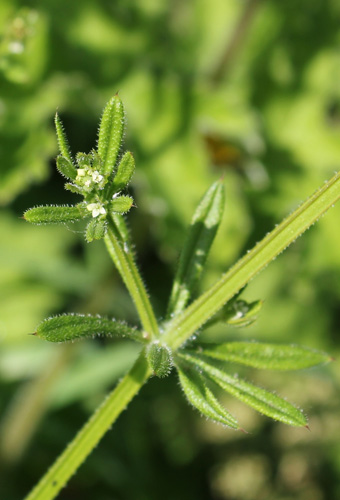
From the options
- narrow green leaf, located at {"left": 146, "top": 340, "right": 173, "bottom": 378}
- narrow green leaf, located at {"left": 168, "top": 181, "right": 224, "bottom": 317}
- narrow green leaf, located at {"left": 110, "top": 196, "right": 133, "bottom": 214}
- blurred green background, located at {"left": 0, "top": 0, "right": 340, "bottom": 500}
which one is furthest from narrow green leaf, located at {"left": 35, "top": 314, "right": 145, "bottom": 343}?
blurred green background, located at {"left": 0, "top": 0, "right": 340, "bottom": 500}

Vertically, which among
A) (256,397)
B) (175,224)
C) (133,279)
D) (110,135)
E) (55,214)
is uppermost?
(175,224)

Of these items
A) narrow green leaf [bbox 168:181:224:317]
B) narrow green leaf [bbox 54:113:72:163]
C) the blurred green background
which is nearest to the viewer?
narrow green leaf [bbox 54:113:72:163]

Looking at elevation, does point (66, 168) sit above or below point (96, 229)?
above

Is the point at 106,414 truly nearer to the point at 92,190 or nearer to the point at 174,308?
the point at 174,308

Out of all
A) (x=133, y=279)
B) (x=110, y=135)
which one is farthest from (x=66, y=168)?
(x=133, y=279)

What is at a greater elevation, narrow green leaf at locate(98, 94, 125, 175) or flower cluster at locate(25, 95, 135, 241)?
narrow green leaf at locate(98, 94, 125, 175)

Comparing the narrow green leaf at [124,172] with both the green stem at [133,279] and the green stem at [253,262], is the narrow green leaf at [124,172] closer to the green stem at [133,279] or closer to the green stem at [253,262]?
the green stem at [133,279]

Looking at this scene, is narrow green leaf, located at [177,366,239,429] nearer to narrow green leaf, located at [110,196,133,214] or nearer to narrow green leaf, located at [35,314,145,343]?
narrow green leaf, located at [35,314,145,343]

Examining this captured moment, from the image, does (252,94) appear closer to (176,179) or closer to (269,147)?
(269,147)

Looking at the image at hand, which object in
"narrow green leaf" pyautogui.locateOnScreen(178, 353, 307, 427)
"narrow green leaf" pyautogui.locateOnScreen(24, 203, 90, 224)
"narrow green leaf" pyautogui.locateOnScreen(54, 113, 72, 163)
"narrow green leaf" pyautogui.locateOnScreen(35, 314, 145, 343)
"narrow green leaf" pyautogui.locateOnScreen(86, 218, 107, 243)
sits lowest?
"narrow green leaf" pyautogui.locateOnScreen(178, 353, 307, 427)
